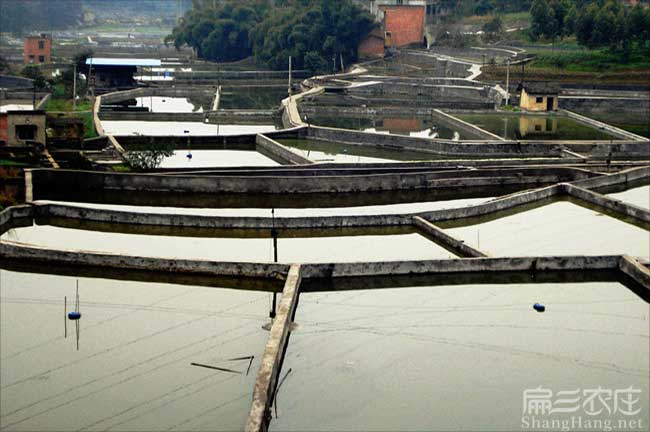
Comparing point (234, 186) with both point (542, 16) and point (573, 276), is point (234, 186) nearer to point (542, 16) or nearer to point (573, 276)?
point (573, 276)

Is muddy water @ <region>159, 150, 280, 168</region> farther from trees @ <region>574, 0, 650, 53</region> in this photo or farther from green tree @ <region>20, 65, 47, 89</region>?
trees @ <region>574, 0, 650, 53</region>

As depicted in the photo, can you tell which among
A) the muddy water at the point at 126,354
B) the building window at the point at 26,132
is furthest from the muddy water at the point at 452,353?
the building window at the point at 26,132

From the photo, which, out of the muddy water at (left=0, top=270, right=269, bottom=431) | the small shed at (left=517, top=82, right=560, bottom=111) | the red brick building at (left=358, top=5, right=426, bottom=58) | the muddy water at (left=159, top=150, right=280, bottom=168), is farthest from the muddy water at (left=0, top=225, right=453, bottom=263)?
the red brick building at (left=358, top=5, right=426, bottom=58)

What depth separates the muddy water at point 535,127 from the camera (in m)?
25.3

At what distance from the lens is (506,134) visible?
84.4 feet

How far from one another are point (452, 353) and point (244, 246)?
4.94 meters

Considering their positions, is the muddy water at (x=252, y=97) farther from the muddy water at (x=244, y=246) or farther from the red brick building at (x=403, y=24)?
the muddy water at (x=244, y=246)

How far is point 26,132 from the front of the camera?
2088 cm

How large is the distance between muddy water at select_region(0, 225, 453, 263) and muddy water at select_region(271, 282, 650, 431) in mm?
1555

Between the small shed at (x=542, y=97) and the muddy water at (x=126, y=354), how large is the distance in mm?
19265

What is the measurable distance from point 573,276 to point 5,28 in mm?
72674

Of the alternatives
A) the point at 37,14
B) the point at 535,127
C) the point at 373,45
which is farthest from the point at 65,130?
the point at 37,14

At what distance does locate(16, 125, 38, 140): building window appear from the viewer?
20781 mm

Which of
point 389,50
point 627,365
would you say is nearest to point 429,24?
point 389,50
